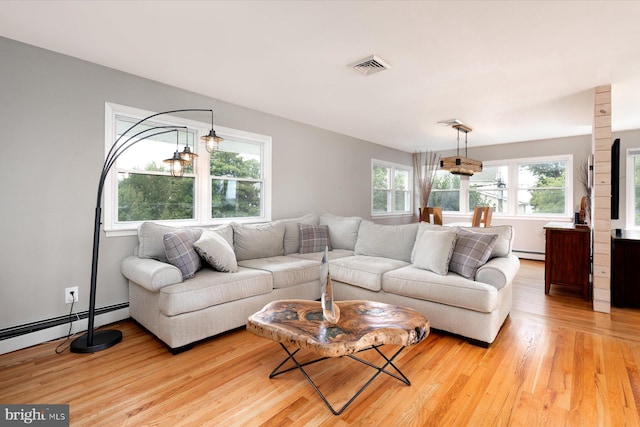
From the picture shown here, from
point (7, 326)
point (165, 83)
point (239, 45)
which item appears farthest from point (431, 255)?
point (7, 326)

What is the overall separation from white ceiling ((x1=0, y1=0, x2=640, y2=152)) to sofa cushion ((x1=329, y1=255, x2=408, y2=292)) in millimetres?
1889

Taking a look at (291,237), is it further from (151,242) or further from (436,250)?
(436,250)

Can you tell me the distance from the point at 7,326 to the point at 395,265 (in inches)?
131

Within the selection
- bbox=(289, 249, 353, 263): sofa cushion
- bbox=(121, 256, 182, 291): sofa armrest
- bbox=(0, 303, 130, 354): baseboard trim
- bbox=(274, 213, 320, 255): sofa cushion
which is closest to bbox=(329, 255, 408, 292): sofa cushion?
bbox=(289, 249, 353, 263): sofa cushion

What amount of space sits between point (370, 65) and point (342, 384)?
8.36ft

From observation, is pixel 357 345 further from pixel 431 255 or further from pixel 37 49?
pixel 37 49

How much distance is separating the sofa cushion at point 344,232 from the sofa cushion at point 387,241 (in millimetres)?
200

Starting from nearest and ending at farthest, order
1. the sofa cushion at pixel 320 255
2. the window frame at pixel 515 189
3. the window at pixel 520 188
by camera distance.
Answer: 1. the sofa cushion at pixel 320 255
2. the window frame at pixel 515 189
3. the window at pixel 520 188

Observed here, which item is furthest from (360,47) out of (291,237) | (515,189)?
(515,189)

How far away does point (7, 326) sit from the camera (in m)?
2.45

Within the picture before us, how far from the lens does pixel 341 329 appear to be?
70.6 inches

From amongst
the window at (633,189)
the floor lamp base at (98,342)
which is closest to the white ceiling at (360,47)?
the window at (633,189)

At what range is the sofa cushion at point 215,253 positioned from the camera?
2.81m

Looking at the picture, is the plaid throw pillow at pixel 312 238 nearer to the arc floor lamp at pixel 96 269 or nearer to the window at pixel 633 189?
the arc floor lamp at pixel 96 269
